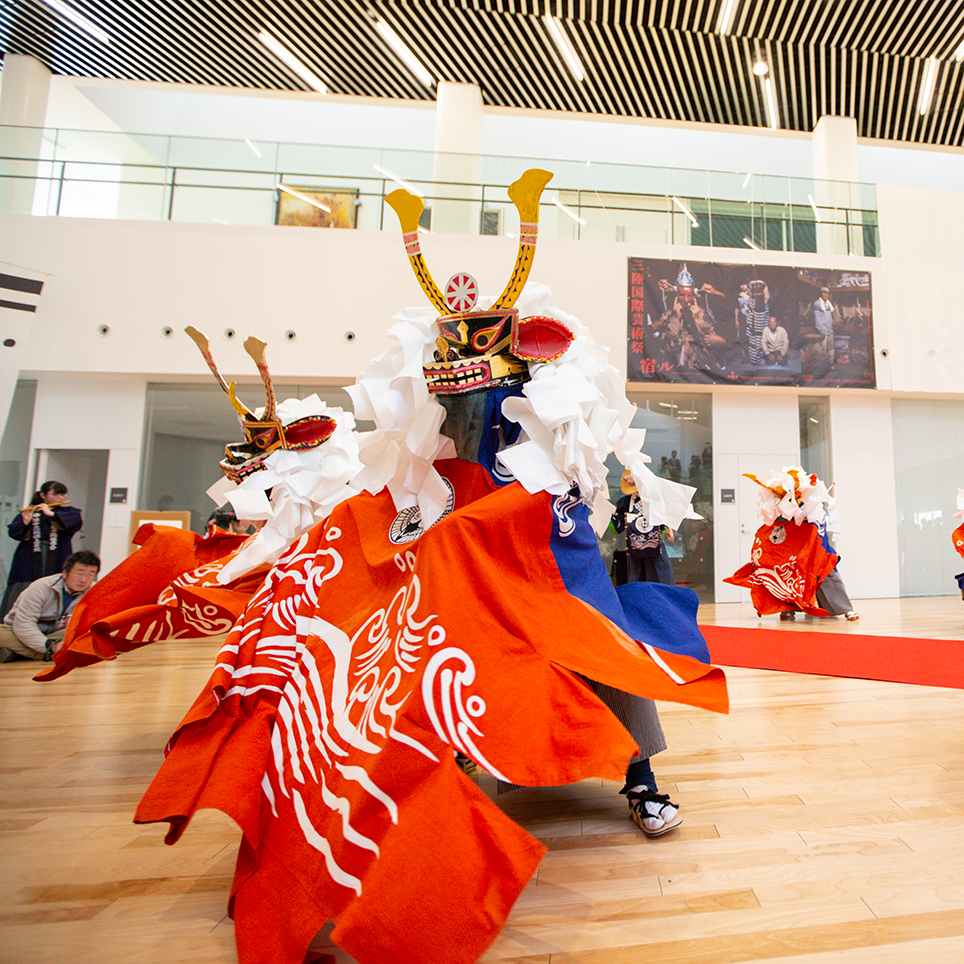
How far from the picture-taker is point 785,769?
6.82 feet

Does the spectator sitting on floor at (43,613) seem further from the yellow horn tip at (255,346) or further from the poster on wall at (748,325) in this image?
the poster on wall at (748,325)

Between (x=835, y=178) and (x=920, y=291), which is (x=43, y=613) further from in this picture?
(x=835, y=178)

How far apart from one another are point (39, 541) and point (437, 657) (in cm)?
490

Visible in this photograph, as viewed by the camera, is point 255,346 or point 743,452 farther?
point 743,452

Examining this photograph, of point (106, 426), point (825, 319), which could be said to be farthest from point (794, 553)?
point (106, 426)

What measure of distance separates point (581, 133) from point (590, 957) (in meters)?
11.0

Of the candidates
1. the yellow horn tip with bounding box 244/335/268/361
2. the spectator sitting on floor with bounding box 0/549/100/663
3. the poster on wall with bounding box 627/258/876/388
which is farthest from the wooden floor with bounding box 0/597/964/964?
the poster on wall with bounding box 627/258/876/388

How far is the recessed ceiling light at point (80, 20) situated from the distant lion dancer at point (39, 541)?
265 inches

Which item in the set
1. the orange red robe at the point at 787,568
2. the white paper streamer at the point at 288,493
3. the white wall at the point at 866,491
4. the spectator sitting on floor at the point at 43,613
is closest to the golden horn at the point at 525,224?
the white paper streamer at the point at 288,493

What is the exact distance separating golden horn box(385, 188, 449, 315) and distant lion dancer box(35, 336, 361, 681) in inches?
34.3

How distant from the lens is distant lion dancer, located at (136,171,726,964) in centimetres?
102

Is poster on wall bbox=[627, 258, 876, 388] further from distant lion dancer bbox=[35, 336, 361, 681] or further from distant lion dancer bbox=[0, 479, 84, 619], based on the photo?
distant lion dancer bbox=[0, 479, 84, 619]

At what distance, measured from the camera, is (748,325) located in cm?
787

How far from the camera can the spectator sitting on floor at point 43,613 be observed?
14.6 feet
